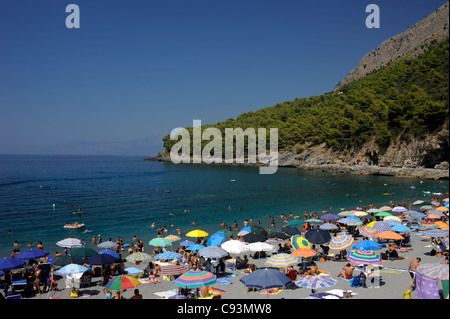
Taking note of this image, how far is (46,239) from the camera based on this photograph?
29469 mm

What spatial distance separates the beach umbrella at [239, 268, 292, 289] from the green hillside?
34863 mm

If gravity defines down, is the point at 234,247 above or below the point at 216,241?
above

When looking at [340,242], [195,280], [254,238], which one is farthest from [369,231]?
[195,280]

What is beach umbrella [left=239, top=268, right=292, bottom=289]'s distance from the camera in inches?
444

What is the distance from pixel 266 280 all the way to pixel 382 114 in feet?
283

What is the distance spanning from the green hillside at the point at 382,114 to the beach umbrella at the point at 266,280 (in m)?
34.9

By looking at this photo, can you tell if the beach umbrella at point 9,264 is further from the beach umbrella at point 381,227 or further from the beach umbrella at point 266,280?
the beach umbrella at point 381,227

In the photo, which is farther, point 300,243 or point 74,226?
point 74,226

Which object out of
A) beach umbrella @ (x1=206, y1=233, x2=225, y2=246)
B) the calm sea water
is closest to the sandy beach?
beach umbrella @ (x1=206, y1=233, x2=225, y2=246)

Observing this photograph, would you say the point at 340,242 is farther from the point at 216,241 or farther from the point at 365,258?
the point at 216,241

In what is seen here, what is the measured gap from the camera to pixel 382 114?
8625cm

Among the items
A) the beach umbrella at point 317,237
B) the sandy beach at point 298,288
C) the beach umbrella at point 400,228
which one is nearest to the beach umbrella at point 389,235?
the sandy beach at point 298,288

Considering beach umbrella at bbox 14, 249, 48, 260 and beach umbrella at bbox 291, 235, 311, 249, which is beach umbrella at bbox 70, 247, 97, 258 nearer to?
beach umbrella at bbox 14, 249, 48, 260
